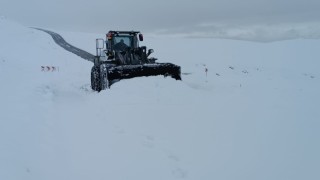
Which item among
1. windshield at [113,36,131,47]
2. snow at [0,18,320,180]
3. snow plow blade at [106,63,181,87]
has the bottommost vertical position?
snow at [0,18,320,180]

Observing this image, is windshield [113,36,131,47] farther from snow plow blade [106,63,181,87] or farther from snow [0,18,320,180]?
snow [0,18,320,180]

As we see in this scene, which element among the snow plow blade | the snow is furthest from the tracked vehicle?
the snow

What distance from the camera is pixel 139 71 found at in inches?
520

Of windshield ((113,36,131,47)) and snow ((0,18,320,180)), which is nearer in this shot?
snow ((0,18,320,180))

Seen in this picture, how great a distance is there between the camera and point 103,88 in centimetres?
1330

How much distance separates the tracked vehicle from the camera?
12958mm

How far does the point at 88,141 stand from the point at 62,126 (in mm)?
1233

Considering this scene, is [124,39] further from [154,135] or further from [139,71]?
[154,135]

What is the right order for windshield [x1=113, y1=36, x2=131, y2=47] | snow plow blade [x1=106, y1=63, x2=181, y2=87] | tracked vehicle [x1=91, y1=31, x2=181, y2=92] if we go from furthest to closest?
1. windshield [x1=113, y1=36, x2=131, y2=47]
2. tracked vehicle [x1=91, y1=31, x2=181, y2=92]
3. snow plow blade [x1=106, y1=63, x2=181, y2=87]

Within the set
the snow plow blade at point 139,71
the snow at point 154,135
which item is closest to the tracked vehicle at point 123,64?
the snow plow blade at point 139,71

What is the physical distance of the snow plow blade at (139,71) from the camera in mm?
12805

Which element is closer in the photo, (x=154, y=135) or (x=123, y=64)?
(x=154, y=135)

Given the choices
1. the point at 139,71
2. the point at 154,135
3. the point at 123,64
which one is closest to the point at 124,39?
the point at 123,64

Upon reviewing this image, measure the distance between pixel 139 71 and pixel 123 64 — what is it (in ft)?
4.84
